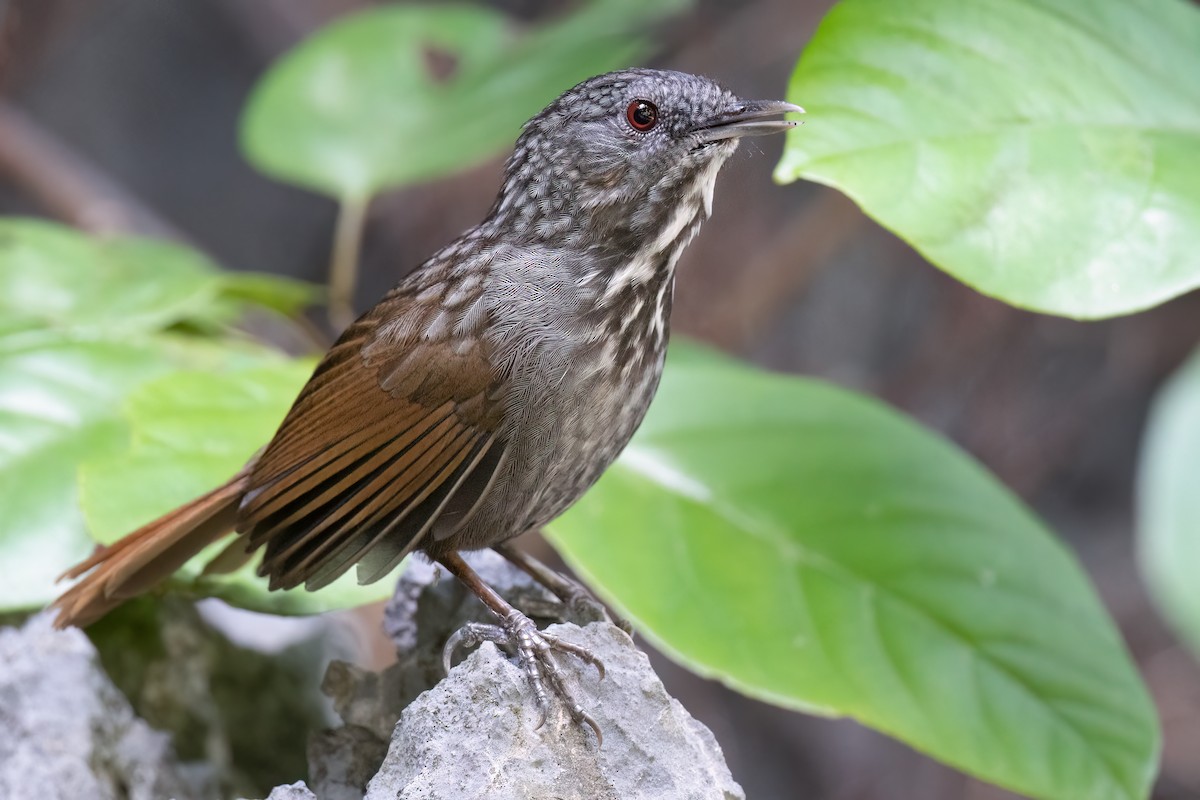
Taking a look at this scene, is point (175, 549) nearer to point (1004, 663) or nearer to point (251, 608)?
point (251, 608)

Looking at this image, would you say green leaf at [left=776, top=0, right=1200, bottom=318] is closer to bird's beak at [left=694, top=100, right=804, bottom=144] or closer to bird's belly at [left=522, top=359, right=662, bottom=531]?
bird's beak at [left=694, top=100, right=804, bottom=144]

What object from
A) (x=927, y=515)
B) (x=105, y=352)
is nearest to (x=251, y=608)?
(x=105, y=352)

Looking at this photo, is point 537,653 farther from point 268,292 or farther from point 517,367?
point 268,292

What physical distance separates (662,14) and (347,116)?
3.42 ft

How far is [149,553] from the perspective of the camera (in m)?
2.23

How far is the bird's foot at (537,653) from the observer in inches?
70.9

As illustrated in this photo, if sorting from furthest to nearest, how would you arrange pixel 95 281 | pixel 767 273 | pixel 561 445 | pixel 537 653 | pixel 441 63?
1. pixel 441 63
2. pixel 767 273
3. pixel 95 281
4. pixel 561 445
5. pixel 537 653

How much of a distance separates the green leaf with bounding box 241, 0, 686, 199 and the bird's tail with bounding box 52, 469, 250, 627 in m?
1.59

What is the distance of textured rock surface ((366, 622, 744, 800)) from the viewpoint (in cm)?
169

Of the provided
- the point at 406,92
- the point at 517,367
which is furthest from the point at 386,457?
the point at 406,92

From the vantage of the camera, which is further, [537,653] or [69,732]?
[69,732]

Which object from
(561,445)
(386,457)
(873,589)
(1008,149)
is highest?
(1008,149)

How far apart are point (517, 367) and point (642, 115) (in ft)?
1.47

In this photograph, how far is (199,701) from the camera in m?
2.80
